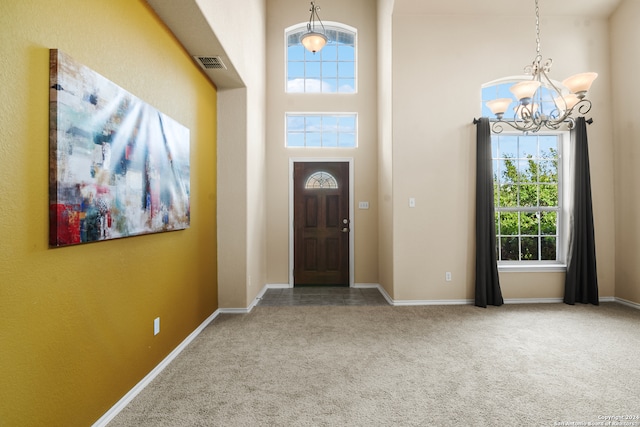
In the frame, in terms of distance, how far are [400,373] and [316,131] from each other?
3.90 metres

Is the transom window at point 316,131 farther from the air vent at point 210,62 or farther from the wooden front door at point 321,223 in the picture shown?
the air vent at point 210,62

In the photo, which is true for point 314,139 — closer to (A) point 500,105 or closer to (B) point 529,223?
(A) point 500,105

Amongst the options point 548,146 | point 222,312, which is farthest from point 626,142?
point 222,312

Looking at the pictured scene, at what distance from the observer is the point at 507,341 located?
10.1 ft

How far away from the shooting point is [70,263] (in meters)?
1.64

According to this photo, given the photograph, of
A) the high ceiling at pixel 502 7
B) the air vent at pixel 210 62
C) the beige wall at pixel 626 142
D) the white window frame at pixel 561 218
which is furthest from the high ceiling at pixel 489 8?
the white window frame at pixel 561 218

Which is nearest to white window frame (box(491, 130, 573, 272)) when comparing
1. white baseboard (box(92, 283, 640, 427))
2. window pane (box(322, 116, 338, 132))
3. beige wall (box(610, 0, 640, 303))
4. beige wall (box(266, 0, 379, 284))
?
white baseboard (box(92, 283, 640, 427))

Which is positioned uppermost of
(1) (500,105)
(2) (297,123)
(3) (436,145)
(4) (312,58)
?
(4) (312,58)

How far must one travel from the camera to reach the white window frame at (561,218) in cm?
438

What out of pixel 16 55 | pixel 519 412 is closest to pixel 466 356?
pixel 519 412

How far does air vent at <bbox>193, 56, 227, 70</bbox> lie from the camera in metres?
3.14

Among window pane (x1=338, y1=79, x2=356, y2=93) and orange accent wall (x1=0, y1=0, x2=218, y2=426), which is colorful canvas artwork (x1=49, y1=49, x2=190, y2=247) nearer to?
orange accent wall (x1=0, y1=0, x2=218, y2=426)

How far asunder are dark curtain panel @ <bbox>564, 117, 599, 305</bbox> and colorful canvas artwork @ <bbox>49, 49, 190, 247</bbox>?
475 cm

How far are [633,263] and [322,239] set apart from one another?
13.3 feet
